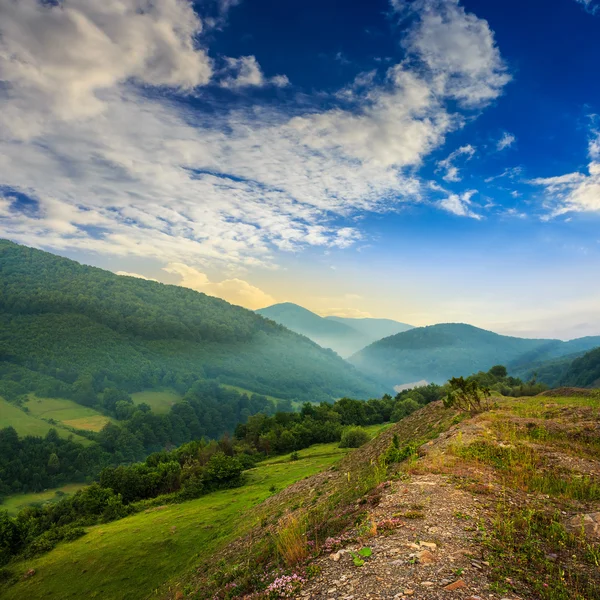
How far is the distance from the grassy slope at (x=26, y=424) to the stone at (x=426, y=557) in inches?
8145

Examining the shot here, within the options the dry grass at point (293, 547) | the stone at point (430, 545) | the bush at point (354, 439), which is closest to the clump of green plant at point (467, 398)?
the dry grass at point (293, 547)

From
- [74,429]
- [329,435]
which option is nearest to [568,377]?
[329,435]

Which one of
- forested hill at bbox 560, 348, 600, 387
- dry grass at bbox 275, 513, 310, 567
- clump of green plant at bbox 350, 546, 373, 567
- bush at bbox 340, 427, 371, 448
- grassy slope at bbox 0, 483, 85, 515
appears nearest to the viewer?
clump of green plant at bbox 350, 546, 373, 567

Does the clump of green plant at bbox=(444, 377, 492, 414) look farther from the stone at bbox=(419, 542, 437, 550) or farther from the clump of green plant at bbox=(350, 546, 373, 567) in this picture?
the clump of green plant at bbox=(350, 546, 373, 567)

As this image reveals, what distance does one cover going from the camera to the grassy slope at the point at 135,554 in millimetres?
27047

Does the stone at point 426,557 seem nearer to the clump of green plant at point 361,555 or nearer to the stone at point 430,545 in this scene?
the stone at point 430,545

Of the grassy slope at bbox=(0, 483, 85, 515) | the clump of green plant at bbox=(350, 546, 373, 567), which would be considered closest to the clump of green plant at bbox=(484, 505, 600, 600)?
the clump of green plant at bbox=(350, 546, 373, 567)

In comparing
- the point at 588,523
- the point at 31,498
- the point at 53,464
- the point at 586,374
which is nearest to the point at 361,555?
the point at 588,523

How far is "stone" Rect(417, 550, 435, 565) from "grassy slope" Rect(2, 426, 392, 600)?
71.6 feet

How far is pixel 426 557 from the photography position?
27.5 ft

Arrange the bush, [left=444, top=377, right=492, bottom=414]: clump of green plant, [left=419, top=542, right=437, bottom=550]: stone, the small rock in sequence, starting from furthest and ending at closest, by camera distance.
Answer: the bush < [left=444, top=377, right=492, bottom=414]: clump of green plant < the small rock < [left=419, top=542, right=437, bottom=550]: stone

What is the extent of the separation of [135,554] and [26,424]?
208778 mm

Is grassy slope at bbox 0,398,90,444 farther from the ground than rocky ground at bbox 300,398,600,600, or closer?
closer

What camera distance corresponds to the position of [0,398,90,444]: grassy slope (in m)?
168
